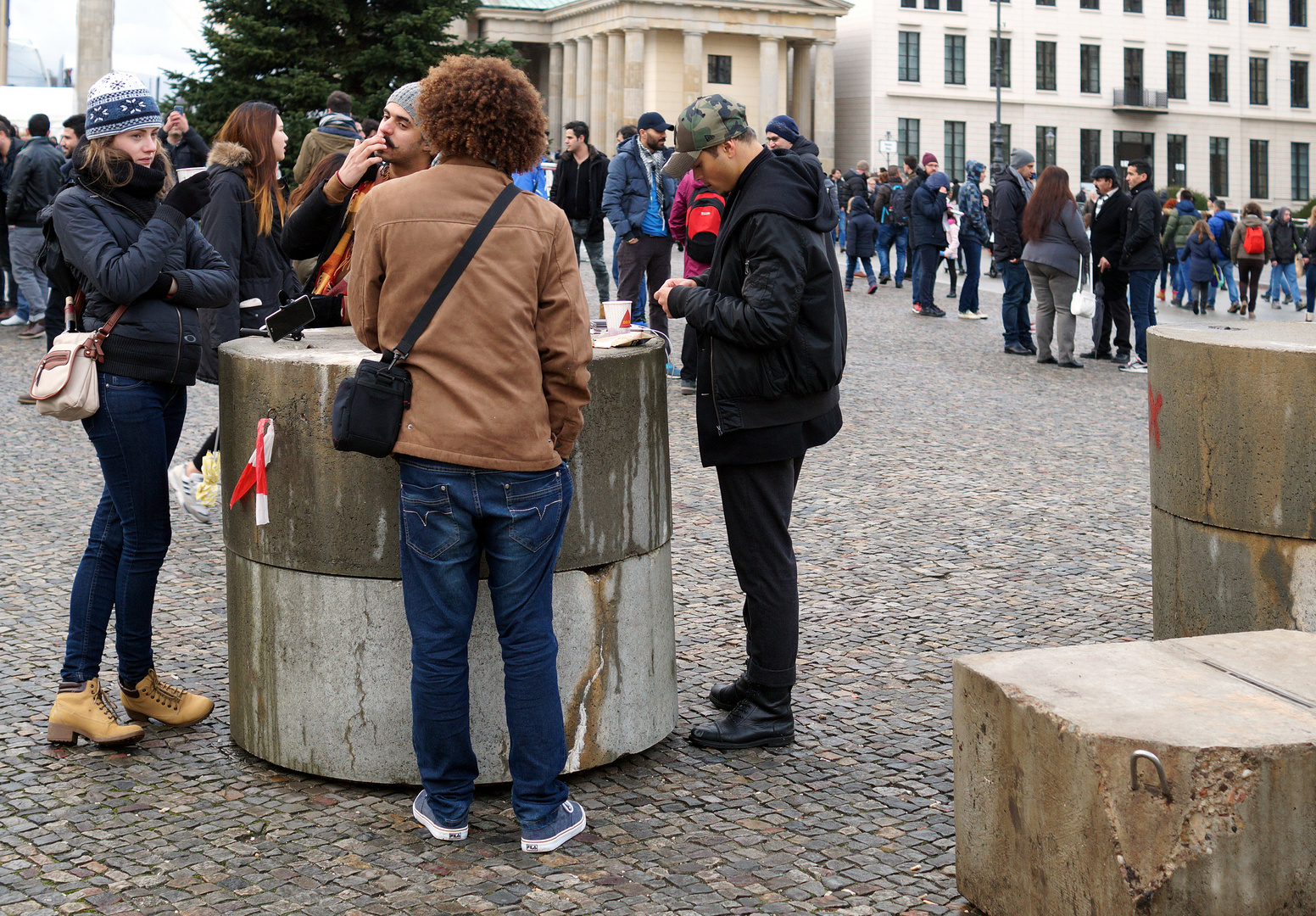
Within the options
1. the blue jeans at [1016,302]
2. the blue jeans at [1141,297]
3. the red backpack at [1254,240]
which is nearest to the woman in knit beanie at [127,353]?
the blue jeans at [1016,302]

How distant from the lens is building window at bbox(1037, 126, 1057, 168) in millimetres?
73312

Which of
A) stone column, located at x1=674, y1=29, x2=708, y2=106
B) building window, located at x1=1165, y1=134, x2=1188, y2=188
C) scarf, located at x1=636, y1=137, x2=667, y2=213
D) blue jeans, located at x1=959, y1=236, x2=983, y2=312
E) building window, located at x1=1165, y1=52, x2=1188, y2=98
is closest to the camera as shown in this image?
scarf, located at x1=636, y1=137, x2=667, y2=213

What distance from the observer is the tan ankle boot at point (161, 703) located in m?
4.52

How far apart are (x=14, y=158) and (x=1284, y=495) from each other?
1369 centimetres

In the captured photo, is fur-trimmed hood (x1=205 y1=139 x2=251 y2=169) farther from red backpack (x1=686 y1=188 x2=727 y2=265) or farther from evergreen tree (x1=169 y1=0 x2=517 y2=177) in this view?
evergreen tree (x1=169 y1=0 x2=517 y2=177)

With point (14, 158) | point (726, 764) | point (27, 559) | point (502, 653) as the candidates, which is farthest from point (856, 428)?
point (14, 158)

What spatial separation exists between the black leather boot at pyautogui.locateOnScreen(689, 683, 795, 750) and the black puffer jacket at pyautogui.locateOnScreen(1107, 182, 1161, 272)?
9952 millimetres

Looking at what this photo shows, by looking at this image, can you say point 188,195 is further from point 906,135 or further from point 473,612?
point 906,135

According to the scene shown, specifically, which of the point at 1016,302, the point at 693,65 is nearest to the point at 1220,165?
the point at 693,65

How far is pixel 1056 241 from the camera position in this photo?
43.6 ft

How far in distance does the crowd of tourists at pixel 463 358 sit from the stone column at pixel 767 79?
2804 inches

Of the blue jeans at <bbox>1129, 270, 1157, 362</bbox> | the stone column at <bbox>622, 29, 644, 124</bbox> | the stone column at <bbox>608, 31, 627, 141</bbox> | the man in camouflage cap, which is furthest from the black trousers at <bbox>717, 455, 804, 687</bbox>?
the stone column at <bbox>608, 31, 627, 141</bbox>

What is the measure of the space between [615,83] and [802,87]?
33.3 ft

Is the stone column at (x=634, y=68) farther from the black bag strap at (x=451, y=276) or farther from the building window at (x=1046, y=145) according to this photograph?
the black bag strap at (x=451, y=276)
